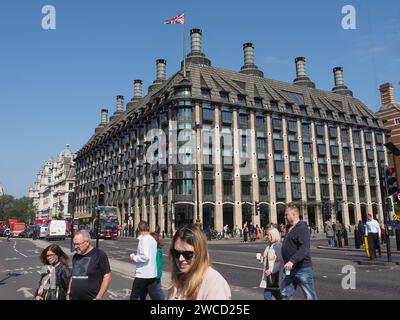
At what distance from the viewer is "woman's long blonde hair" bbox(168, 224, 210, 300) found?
8.39 feet

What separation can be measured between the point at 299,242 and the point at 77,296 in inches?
131

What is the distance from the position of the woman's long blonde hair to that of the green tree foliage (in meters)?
137

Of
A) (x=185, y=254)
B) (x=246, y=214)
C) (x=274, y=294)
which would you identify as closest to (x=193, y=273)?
(x=185, y=254)

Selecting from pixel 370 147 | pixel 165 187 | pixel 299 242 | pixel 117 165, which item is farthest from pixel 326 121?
pixel 299 242

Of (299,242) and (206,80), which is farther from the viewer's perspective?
(206,80)

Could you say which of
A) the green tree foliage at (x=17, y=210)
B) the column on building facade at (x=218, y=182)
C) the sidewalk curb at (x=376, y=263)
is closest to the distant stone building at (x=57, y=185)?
the green tree foliage at (x=17, y=210)

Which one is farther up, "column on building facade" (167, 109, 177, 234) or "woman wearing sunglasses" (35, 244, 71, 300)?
"column on building facade" (167, 109, 177, 234)

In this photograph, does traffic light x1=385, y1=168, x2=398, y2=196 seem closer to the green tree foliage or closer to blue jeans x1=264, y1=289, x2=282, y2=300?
blue jeans x1=264, y1=289, x2=282, y2=300

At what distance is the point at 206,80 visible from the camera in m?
54.4

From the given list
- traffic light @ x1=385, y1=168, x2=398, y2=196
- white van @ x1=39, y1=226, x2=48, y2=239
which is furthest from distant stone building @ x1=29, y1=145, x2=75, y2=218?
traffic light @ x1=385, y1=168, x2=398, y2=196

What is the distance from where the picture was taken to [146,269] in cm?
629

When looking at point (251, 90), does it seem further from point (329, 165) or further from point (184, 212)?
point (184, 212)
